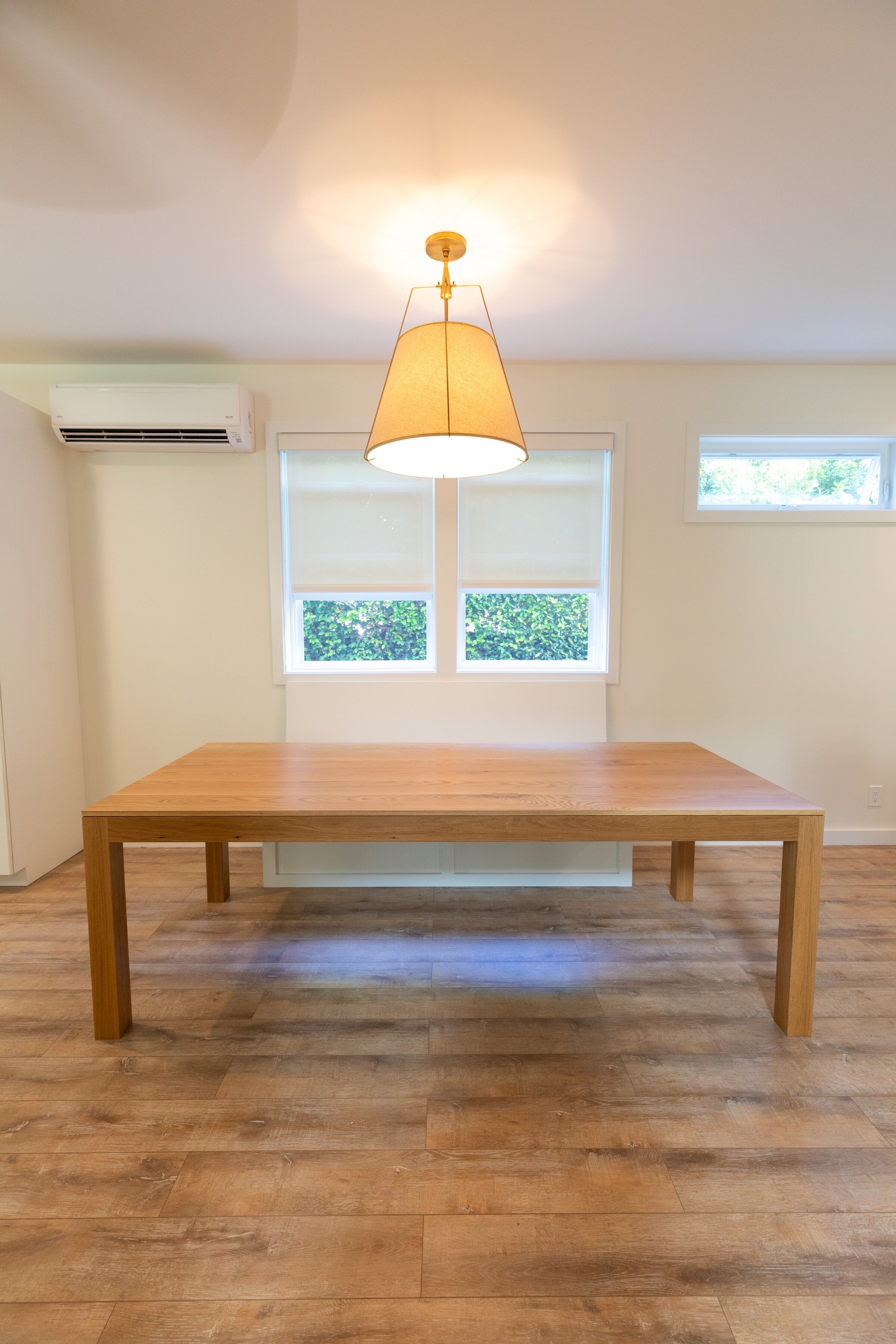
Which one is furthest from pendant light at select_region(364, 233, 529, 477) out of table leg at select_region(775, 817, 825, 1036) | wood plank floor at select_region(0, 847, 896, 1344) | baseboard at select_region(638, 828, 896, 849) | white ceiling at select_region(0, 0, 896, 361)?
baseboard at select_region(638, 828, 896, 849)

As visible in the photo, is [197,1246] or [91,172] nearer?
[197,1246]

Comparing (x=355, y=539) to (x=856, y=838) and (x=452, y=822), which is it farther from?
(x=856, y=838)

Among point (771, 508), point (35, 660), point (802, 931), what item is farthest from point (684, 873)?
point (35, 660)

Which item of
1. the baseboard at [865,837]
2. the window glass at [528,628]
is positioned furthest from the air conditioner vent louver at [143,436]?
the baseboard at [865,837]

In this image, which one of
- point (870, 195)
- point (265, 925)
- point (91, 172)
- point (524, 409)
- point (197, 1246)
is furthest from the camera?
point (524, 409)

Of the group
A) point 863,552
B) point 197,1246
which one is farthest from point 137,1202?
point 863,552

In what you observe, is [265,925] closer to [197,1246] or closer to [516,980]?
[516,980]

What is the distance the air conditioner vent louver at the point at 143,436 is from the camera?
3.01 meters

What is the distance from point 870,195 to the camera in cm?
187

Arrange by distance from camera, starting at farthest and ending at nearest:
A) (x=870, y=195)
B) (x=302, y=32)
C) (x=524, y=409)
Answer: (x=524, y=409)
(x=870, y=195)
(x=302, y=32)

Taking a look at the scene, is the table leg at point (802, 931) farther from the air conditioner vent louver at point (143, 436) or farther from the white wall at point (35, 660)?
the white wall at point (35, 660)

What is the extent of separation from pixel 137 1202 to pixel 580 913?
180 cm

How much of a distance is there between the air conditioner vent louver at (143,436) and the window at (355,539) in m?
0.37

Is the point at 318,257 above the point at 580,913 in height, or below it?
above
